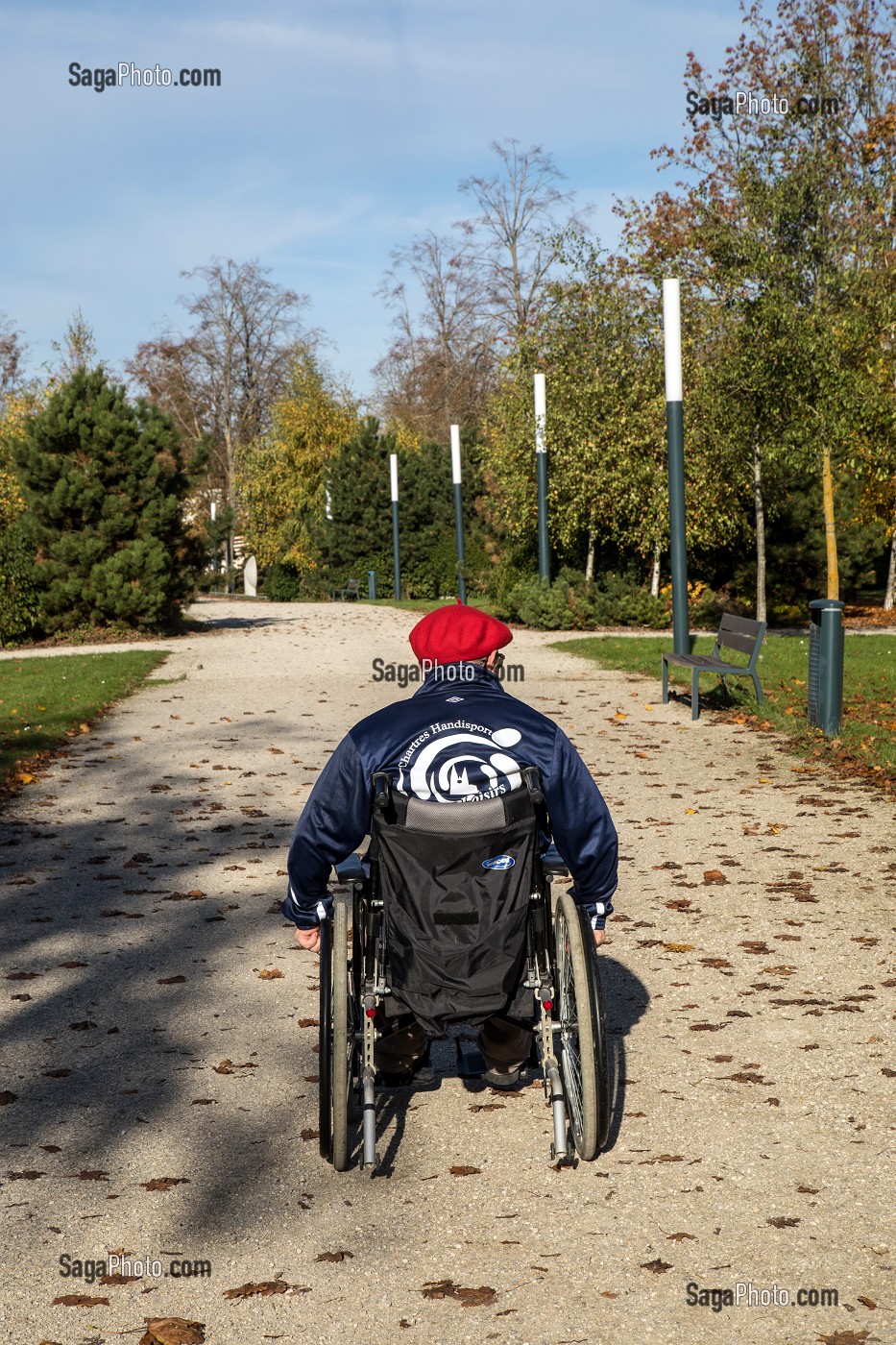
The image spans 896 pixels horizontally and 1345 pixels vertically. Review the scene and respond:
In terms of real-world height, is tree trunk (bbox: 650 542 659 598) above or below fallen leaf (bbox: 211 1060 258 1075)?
above

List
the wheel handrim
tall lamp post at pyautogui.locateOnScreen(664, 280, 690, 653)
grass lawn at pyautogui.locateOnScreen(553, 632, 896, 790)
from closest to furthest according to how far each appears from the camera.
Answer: the wheel handrim, grass lawn at pyautogui.locateOnScreen(553, 632, 896, 790), tall lamp post at pyautogui.locateOnScreen(664, 280, 690, 653)

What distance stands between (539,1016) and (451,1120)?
616 millimetres

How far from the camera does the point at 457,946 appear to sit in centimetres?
350

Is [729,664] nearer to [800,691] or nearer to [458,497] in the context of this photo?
[800,691]

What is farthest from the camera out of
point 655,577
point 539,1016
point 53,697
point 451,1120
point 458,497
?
point 458,497

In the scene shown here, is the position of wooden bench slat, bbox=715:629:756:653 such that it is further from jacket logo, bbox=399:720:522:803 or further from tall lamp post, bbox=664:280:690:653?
jacket logo, bbox=399:720:522:803

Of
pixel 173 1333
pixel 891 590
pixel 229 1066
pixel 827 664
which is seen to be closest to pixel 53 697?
pixel 827 664

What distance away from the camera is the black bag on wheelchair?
341 centimetres

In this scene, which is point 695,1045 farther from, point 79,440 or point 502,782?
point 79,440

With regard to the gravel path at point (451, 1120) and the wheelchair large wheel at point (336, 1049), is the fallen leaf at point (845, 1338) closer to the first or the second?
the gravel path at point (451, 1120)

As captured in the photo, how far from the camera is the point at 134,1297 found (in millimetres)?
3023

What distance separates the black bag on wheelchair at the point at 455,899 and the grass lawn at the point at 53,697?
22.0ft

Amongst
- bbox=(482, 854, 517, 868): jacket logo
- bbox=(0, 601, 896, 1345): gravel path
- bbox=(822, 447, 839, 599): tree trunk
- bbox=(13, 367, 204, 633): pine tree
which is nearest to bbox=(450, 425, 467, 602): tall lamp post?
bbox=(13, 367, 204, 633): pine tree

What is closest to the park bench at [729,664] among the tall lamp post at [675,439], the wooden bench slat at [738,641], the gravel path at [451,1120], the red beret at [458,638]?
the wooden bench slat at [738,641]
